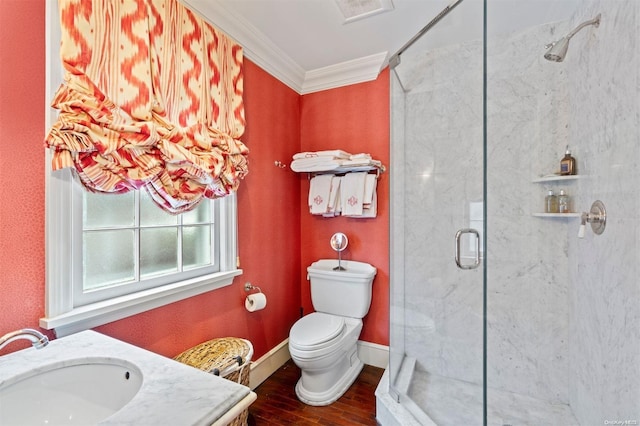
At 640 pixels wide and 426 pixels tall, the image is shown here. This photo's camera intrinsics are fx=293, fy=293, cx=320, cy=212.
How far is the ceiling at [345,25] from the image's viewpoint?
5.37ft

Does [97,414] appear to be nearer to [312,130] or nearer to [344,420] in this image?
[344,420]

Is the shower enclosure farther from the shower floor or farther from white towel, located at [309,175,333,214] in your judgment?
white towel, located at [309,175,333,214]

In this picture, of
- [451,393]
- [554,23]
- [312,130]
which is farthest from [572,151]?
[312,130]

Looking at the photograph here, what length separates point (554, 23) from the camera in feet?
5.55

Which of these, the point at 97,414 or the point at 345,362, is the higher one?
the point at 97,414

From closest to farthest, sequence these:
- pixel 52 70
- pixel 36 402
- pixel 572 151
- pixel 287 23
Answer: pixel 36 402, pixel 52 70, pixel 572 151, pixel 287 23

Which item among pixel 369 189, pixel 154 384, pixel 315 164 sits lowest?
pixel 154 384

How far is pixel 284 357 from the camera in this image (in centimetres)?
229

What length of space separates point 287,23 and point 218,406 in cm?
199

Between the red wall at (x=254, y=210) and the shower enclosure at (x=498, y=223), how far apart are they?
13.9 inches

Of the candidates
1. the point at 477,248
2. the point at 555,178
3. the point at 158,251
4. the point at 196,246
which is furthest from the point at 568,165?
the point at 158,251

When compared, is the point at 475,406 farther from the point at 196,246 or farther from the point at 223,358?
the point at 196,246

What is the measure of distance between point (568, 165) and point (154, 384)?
6.74 feet

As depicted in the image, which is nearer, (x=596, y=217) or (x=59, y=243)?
(x=59, y=243)
